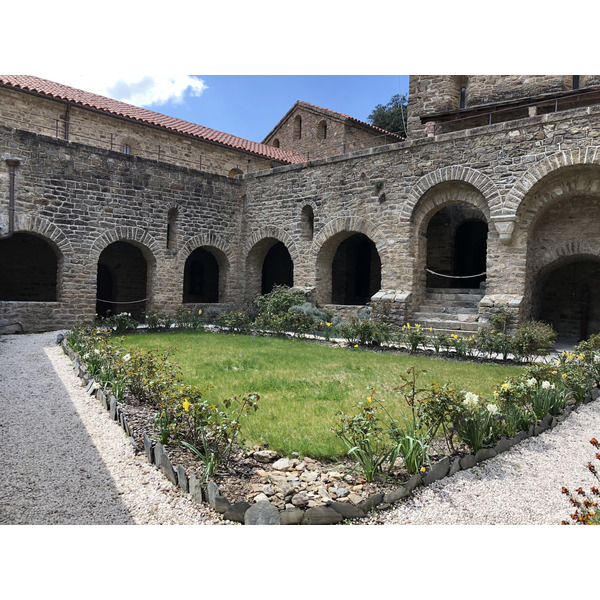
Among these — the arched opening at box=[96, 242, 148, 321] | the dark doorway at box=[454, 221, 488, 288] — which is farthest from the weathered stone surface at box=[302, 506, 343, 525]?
the arched opening at box=[96, 242, 148, 321]

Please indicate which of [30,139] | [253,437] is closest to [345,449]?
[253,437]

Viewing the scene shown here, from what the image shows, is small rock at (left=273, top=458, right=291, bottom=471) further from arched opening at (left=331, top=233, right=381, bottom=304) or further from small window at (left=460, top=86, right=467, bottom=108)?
small window at (left=460, top=86, right=467, bottom=108)

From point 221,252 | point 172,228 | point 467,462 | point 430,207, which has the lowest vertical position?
point 467,462

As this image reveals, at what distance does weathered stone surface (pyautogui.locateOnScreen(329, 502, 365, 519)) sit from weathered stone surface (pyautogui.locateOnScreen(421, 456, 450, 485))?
75 centimetres

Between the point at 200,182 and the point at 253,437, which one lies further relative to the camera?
the point at 200,182

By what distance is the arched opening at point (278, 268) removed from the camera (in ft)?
67.9

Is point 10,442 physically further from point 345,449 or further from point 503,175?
point 503,175

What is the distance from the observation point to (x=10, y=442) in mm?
4590

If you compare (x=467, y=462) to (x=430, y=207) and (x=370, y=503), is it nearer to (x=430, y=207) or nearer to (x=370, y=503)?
(x=370, y=503)

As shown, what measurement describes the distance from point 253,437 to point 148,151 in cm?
1669

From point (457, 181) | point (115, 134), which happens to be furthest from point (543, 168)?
point (115, 134)

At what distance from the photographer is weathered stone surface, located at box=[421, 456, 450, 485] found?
148 inches

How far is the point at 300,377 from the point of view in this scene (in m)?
7.41

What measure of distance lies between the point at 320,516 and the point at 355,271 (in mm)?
17418
